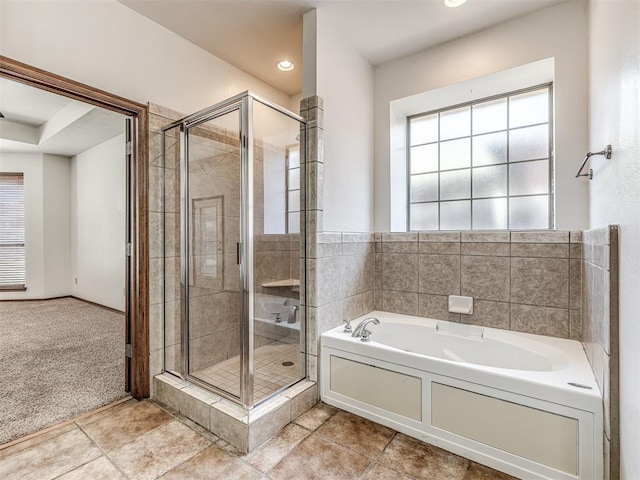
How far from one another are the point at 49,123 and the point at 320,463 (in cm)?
507

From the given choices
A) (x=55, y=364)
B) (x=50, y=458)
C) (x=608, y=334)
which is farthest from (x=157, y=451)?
(x=608, y=334)

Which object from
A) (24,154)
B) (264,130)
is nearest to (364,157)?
(264,130)

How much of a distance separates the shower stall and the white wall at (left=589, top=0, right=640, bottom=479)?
1662mm

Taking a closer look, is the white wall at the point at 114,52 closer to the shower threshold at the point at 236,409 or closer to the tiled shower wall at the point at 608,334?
the shower threshold at the point at 236,409

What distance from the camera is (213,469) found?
154 cm

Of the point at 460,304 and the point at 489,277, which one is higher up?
the point at 489,277

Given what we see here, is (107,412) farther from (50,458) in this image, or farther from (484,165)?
(484,165)

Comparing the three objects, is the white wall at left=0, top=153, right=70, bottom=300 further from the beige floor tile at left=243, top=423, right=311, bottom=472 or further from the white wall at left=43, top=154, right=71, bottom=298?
the beige floor tile at left=243, top=423, right=311, bottom=472

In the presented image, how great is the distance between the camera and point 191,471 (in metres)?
1.52

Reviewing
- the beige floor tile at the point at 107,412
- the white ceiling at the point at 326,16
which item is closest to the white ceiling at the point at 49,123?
the white ceiling at the point at 326,16

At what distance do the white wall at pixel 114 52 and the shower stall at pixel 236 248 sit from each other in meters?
0.38

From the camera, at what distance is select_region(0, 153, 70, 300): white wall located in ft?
16.1

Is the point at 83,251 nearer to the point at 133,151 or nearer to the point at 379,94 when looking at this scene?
the point at 133,151

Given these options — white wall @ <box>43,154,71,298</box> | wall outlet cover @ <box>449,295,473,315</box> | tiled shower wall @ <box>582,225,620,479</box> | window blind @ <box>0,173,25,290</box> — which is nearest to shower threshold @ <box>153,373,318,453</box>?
wall outlet cover @ <box>449,295,473,315</box>
